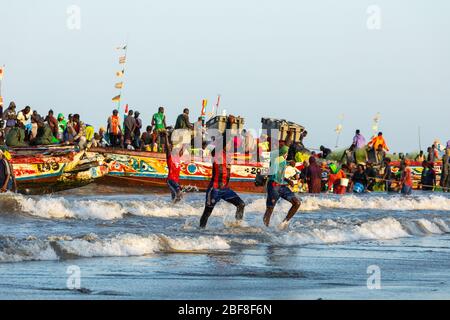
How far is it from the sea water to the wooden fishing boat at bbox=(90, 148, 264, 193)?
709 cm

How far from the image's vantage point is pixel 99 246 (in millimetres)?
14844

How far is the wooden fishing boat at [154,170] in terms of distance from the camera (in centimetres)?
3262

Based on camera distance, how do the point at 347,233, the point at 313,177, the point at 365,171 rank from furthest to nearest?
the point at 365,171 < the point at 313,177 < the point at 347,233

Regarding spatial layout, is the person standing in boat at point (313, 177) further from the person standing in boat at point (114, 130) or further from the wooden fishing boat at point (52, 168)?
the wooden fishing boat at point (52, 168)

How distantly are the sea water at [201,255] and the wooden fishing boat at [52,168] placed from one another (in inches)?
212

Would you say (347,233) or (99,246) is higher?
(99,246)

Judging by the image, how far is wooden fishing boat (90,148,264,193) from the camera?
32.6 m

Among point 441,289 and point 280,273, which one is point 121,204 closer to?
point 280,273

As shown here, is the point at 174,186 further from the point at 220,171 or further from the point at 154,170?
the point at 154,170

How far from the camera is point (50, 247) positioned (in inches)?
562

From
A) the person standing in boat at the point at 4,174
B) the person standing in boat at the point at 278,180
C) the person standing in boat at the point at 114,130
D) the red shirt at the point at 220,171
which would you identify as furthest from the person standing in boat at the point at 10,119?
the red shirt at the point at 220,171

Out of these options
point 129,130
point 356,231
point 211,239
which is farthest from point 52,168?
point 211,239

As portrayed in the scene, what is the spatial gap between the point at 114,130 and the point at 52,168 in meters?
3.50

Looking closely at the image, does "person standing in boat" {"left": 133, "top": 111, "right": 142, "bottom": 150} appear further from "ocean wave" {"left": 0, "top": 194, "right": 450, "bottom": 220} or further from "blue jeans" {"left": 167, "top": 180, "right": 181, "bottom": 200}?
"blue jeans" {"left": 167, "top": 180, "right": 181, "bottom": 200}
